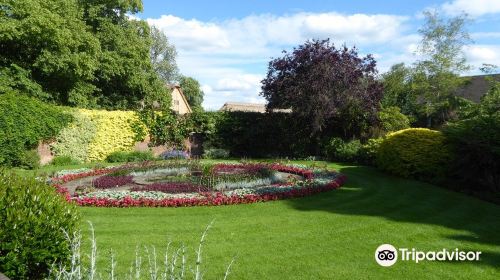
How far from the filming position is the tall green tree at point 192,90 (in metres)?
71.1

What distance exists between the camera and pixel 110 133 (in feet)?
66.3

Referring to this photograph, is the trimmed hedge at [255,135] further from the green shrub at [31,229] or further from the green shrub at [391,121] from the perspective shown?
the green shrub at [31,229]

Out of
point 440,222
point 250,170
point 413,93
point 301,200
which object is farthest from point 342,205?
point 413,93

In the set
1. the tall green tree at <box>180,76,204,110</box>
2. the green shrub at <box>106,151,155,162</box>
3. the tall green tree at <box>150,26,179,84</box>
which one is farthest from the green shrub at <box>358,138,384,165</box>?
the tall green tree at <box>180,76,204,110</box>

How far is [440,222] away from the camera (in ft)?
24.7

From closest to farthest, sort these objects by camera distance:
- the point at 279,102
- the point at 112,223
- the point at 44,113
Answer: the point at 112,223
the point at 44,113
the point at 279,102

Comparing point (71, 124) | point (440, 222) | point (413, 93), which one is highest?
point (413, 93)

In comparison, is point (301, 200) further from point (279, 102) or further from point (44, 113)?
point (44, 113)

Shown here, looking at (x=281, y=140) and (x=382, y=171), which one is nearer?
(x=382, y=171)

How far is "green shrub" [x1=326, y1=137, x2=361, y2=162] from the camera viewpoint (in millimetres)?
17938

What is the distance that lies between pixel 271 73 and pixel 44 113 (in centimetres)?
1082

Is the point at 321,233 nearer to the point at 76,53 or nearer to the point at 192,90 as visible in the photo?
the point at 76,53

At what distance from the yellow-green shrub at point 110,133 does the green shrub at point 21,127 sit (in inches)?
97.0

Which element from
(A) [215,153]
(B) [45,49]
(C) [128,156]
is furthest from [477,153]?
(B) [45,49]
